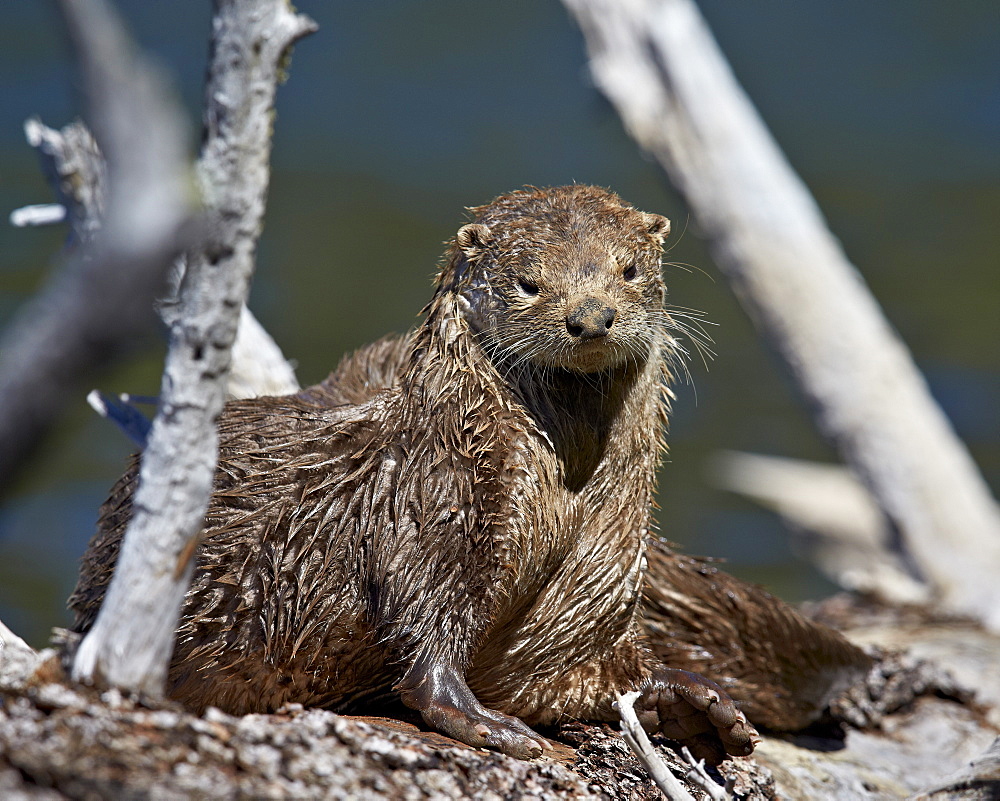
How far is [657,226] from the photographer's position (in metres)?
3.14

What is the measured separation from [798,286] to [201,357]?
14.8 feet

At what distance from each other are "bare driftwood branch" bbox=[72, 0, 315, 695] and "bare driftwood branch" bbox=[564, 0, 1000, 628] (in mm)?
4326

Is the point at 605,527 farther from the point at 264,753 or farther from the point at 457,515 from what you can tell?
the point at 264,753

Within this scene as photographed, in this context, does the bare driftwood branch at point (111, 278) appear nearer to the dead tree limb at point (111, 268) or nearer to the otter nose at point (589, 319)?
the dead tree limb at point (111, 268)

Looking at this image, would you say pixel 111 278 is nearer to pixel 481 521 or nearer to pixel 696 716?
pixel 481 521

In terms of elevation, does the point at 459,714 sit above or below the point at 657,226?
below

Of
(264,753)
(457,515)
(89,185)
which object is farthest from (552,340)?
(89,185)

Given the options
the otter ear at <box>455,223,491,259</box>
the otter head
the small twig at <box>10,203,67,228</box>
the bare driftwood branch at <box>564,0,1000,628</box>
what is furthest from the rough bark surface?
the small twig at <box>10,203,67,228</box>

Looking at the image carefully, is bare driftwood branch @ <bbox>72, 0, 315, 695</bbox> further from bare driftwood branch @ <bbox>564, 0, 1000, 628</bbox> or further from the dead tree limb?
bare driftwood branch @ <bbox>564, 0, 1000, 628</bbox>

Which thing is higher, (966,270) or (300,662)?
(966,270)

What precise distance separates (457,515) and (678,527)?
9877mm

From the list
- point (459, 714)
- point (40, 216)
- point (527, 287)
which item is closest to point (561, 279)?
point (527, 287)

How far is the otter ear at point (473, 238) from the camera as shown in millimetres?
A: 2955

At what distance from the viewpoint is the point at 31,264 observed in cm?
1189
